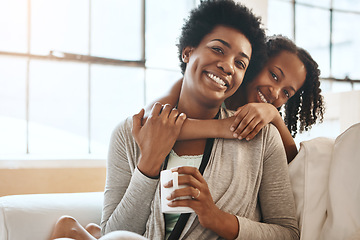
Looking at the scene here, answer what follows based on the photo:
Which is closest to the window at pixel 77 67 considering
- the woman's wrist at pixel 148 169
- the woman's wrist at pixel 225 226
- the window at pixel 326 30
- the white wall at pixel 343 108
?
the white wall at pixel 343 108

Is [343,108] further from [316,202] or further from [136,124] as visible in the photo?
[136,124]

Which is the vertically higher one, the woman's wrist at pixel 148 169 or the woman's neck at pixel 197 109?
the woman's neck at pixel 197 109

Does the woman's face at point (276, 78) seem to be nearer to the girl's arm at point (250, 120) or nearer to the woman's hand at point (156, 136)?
the girl's arm at point (250, 120)

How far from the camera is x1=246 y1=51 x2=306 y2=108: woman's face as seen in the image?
60.1 inches

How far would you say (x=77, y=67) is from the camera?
2908 mm

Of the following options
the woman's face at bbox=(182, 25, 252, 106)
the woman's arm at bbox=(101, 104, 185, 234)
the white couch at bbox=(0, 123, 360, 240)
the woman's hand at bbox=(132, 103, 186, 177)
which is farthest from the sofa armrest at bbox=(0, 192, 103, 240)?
the woman's face at bbox=(182, 25, 252, 106)

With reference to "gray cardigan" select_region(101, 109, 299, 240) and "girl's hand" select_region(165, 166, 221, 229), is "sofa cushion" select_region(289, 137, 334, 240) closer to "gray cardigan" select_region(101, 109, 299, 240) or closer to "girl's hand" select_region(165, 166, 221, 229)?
"gray cardigan" select_region(101, 109, 299, 240)

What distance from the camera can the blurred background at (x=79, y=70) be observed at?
269 centimetres

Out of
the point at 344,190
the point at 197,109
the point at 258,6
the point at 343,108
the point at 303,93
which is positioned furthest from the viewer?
the point at 258,6

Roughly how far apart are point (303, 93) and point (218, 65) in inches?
23.2

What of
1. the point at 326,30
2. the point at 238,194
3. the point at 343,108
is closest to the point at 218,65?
the point at 238,194

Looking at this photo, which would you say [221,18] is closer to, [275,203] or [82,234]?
[275,203]

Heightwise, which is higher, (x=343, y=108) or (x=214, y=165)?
(x=343, y=108)

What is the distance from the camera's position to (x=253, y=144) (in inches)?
48.9
